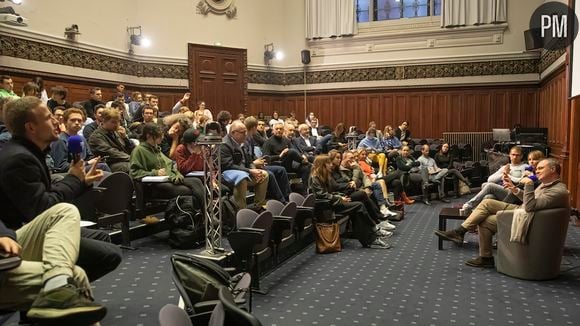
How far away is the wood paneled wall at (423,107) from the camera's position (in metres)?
11.4

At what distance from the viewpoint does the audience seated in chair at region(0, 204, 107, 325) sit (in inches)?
63.2

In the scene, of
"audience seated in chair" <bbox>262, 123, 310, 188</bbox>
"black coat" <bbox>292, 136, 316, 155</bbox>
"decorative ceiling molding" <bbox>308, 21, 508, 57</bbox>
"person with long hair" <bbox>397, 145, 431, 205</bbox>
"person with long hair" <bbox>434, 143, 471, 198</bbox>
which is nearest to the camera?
"audience seated in chair" <bbox>262, 123, 310, 188</bbox>

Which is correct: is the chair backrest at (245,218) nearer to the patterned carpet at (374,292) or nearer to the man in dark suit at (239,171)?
the patterned carpet at (374,292)

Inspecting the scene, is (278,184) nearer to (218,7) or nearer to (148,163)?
(148,163)

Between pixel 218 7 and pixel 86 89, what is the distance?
4.17 m

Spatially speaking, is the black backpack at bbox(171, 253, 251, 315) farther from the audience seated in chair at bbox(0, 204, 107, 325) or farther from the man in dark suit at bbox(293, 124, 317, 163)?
the man in dark suit at bbox(293, 124, 317, 163)

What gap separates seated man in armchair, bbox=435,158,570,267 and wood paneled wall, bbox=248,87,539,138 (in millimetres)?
7778

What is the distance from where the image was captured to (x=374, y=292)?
141 inches

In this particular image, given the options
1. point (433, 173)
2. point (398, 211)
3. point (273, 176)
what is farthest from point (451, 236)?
point (433, 173)

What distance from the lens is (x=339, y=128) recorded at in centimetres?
937

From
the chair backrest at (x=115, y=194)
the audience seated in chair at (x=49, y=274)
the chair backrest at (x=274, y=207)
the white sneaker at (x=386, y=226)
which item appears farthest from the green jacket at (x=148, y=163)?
the white sneaker at (x=386, y=226)

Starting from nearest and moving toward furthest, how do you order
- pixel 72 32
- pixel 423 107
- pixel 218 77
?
pixel 72 32 → pixel 218 77 → pixel 423 107

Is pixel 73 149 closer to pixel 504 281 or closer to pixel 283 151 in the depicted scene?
pixel 504 281

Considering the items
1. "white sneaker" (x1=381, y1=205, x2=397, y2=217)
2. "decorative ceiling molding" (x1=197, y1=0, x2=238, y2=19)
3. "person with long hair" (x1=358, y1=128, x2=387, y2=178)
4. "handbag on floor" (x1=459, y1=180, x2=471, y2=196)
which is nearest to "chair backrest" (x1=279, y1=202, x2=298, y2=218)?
"white sneaker" (x1=381, y1=205, x2=397, y2=217)
